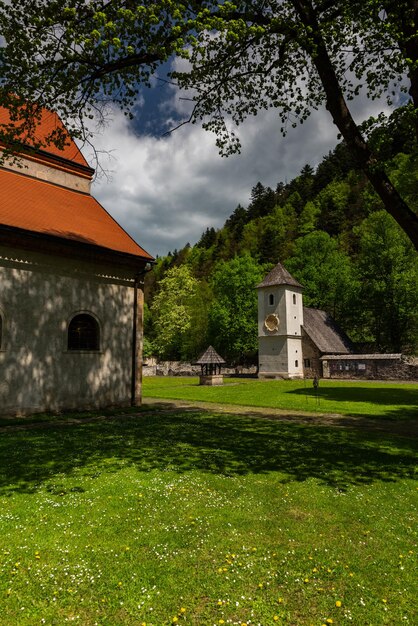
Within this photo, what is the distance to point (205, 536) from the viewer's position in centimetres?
487

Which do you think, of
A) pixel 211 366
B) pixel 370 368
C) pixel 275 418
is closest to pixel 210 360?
pixel 211 366

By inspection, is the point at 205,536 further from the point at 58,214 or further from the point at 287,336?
the point at 287,336

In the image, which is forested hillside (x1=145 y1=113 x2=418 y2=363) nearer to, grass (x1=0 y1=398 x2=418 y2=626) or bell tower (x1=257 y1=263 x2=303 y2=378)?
bell tower (x1=257 y1=263 x2=303 y2=378)

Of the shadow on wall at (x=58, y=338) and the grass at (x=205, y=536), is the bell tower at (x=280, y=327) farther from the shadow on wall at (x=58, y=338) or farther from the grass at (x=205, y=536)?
the grass at (x=205, y=536)

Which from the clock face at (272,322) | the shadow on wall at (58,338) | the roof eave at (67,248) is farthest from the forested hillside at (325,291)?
the shadow on wall at (58,338)

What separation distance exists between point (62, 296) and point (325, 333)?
Answer: 119 feet

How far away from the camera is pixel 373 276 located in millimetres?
47781

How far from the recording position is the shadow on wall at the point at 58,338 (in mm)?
13688

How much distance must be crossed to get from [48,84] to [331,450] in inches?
427

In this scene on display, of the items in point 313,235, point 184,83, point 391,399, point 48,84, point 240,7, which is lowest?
point 391,399

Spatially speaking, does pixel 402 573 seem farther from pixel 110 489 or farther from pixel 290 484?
pixel 110 489

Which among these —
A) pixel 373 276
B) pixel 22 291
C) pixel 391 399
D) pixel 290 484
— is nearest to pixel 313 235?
pixel 373 276

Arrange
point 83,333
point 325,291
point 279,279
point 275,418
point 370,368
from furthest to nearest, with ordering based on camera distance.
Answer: point 325,291 < point 279,279 < point 370,368 < point 83,333 < point 275,418

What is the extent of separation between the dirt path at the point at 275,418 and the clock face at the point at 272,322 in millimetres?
24815
